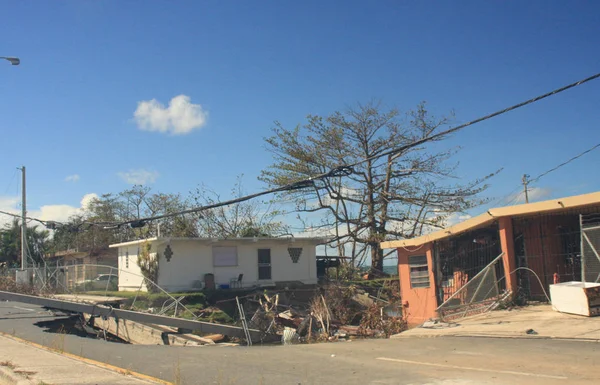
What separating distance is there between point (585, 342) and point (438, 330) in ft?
13.0

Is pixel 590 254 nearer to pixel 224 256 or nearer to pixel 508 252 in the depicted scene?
pixel 508 252

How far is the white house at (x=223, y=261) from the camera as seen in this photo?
25.9 metres

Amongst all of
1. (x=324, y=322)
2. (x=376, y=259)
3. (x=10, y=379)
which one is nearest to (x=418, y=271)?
(x=324, y=322)

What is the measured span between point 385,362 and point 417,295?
10.9 m

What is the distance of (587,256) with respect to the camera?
12953 mm

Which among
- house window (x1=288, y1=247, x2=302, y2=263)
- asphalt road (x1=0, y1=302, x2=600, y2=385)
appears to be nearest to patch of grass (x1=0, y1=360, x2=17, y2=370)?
asphalt road (x1=0, y1=302, x2=600, y2=385)

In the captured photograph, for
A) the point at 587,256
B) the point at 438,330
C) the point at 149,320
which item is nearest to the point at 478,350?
the point at 438,330

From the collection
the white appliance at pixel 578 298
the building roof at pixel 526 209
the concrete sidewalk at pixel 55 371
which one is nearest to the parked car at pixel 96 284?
the concrete sidewalk at pixel 55 371

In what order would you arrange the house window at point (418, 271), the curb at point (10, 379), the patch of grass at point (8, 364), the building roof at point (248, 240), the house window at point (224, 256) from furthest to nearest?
1. the house window at point (224, 256)
2. the building roof at point (248, 240)
3. the house window at point (418, 271)
4. the patch of grass at point (8, 364)
5. the curb at point (10, 379)

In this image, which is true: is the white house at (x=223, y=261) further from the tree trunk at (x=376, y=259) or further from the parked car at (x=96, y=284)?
the tree trunk at (x=376, y=259)

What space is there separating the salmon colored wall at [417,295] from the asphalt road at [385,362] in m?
6.58

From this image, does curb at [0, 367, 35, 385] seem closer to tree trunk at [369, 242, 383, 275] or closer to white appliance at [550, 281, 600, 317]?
white appliance at [550, 281, 600, 317]

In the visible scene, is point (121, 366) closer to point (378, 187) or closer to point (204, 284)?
point (204, 284)

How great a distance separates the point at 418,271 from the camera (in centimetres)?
2033
